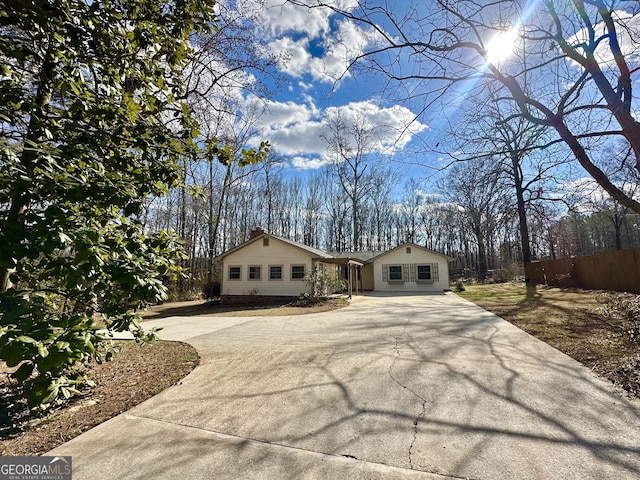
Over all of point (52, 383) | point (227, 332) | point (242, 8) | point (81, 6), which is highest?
point (242, 8)

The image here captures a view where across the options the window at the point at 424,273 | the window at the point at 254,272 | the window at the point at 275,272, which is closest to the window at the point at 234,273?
the window at the point at 254,272

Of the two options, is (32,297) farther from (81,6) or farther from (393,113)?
(393,113)

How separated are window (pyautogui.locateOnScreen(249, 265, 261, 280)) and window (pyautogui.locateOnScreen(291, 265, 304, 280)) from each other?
225 centimetres

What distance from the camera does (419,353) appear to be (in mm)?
5023

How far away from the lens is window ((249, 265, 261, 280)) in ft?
57.5

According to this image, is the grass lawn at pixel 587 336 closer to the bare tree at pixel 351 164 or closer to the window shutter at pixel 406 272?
the window shutter at pixel 406 272

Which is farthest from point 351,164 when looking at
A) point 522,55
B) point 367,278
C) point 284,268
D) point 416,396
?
point 416,396

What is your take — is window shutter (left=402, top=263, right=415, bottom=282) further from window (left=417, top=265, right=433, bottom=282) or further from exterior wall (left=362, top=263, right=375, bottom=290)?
exterior wall (left=362, top=263, right=375, bottom=290)

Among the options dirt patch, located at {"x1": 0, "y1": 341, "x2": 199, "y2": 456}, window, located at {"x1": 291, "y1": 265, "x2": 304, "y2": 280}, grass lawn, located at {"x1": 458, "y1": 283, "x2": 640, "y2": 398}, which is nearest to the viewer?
dirt patch, located at {"x1": 0, "y1": 341, "x2": 199, "y2": 456}

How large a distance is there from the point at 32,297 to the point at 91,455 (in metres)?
1.79

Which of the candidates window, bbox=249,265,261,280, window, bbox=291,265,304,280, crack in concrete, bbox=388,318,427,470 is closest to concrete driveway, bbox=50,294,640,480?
crack in concrete, bbox=388,318,427,470

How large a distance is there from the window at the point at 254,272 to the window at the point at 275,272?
2.68ft

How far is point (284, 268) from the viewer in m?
17.0

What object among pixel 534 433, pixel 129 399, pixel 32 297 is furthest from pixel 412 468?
pixel 32 297
